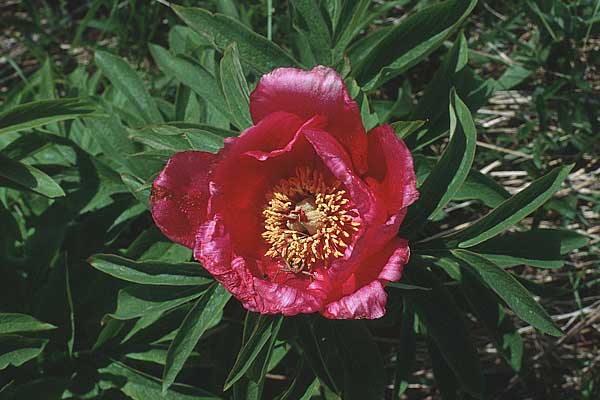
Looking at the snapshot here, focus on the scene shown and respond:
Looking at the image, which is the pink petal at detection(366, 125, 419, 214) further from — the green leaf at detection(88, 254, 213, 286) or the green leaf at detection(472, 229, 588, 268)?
the green leaf at detection(88, 254, 213, 286)

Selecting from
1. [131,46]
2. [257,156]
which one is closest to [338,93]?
[257,156]

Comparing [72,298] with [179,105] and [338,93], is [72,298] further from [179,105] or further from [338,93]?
[338,93]

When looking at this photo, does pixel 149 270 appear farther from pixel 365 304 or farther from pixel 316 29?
pixel 316 29

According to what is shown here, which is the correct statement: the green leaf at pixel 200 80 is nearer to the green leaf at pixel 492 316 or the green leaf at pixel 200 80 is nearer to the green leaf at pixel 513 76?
the green leaf at pixel 492 316

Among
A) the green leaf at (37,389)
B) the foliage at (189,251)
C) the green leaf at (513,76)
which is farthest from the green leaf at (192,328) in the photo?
the green leaf at (513,76)

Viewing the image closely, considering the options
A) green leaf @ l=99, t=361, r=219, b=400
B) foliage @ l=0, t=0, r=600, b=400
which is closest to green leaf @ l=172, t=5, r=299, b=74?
foliage @ l=0, t=0, r=600, b=400
